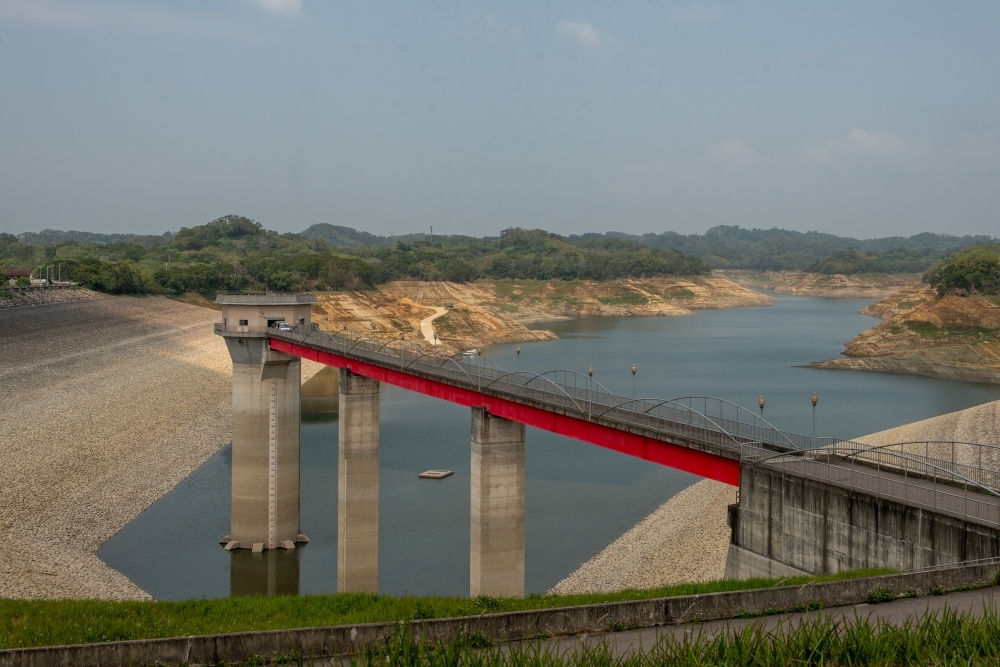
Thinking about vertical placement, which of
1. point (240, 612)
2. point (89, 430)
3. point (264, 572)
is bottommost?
point (264, 572)

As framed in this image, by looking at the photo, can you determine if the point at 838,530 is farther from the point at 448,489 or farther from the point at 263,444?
the point at 448,489

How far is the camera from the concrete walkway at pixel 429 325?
4928 inches

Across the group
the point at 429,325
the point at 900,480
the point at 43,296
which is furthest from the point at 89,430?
the point at 429,325

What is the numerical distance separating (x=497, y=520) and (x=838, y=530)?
12.2 metres

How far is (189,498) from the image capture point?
47.1 m

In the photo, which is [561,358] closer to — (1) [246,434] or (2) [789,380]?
(2) [789,380]

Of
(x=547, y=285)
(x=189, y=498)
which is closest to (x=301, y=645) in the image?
(x=189, y=498)

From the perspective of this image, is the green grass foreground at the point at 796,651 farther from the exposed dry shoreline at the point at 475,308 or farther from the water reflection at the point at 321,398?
the exposed dry shoreline at the point at 475,308

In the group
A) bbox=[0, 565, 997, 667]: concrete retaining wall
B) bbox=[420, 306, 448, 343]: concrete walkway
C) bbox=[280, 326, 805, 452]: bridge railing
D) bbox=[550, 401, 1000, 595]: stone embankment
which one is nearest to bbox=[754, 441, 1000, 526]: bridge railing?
bbox=[280, 326, 805, 452]: bridge railing

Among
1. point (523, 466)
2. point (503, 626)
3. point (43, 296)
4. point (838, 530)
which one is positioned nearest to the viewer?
point (503, 626)

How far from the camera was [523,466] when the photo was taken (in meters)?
28.9

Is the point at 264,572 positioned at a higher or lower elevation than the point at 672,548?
lower

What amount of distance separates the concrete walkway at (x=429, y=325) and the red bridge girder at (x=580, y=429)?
86.7m

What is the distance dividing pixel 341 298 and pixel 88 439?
82.7 m
